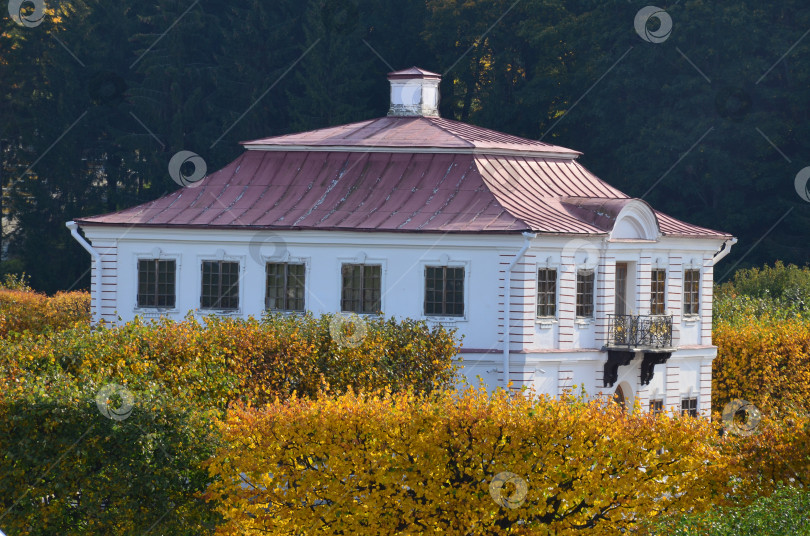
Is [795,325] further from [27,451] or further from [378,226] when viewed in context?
[27,451]

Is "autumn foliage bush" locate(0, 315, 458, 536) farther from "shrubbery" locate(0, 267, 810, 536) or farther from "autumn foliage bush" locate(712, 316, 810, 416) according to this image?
"autumn foliage bush" locate(712, 316, 810, 416)

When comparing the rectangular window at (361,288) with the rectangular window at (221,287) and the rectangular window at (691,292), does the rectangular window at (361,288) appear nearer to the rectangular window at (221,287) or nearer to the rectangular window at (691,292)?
the rectangular window at (221,287)

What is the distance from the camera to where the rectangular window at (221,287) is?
149ft

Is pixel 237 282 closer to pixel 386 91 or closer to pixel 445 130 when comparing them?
pixel 445 130

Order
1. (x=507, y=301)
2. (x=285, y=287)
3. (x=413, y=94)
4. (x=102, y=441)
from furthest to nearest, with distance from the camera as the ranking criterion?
(x=413, y=94) < (x=285, y=287) < (x=507, y=301) < (x=102, y=441)

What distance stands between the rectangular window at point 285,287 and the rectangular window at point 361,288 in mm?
1327

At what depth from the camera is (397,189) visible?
46125 millimetres

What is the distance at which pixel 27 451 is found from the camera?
29.2 metres

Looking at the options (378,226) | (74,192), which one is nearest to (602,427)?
(378,226)

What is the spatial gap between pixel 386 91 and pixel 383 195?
33992 millimetres

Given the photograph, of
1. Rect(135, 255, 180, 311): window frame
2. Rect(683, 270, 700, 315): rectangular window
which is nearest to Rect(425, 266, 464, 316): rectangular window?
Rect(135, 255, 180, 311): window frame

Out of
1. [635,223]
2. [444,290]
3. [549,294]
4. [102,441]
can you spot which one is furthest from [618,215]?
[102,441]

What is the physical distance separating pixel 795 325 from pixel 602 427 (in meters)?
24.5

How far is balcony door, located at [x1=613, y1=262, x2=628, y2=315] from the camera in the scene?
1817 inches
